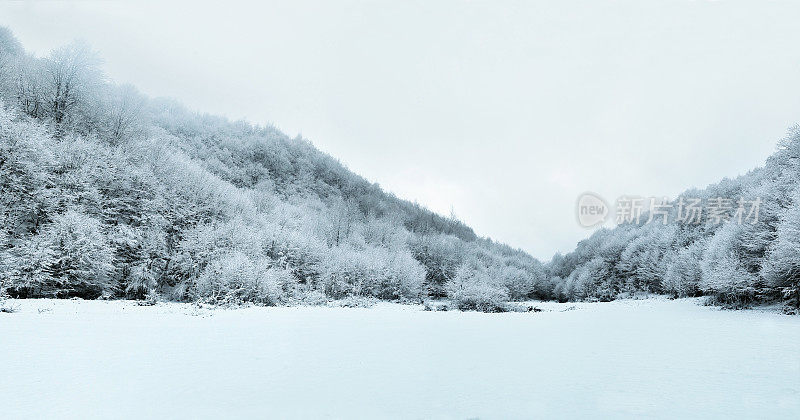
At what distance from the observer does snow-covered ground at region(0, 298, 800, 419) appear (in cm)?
482

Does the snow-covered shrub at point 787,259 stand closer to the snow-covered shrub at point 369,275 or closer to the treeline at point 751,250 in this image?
the treeline at point 751,250

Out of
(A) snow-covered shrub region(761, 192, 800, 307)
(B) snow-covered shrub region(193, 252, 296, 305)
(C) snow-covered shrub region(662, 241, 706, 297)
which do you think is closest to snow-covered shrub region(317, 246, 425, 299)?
(B) snow-covered shrub region(193, 252, 296, 305)

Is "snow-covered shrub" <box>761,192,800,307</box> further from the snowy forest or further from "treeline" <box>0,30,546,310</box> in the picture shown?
"treeline" <box>0,30,546,310</box>

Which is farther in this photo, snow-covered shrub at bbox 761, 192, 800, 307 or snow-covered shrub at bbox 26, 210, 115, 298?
snow-covered shrub at bbox 26, 210, 115, 298

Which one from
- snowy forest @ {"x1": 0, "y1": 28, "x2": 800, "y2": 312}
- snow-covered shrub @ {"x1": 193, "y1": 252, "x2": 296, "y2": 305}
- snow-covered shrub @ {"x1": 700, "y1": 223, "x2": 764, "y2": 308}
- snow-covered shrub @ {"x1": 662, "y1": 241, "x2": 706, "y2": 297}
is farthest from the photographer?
snow-covered shrub @ {"x1": 662, "y1": 241, "x2": 706, "y2": 297}

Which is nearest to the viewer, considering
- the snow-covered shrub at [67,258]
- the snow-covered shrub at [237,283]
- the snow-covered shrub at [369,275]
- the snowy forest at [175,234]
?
the snow-covered shrub at [67,258]

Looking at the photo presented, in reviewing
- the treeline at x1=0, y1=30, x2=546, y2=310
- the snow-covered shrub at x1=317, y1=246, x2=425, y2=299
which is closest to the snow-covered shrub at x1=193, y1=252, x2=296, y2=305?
the treeline at x1=0, y1=30, x2=546, y2=310

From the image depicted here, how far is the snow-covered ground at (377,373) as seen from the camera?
4.82 m

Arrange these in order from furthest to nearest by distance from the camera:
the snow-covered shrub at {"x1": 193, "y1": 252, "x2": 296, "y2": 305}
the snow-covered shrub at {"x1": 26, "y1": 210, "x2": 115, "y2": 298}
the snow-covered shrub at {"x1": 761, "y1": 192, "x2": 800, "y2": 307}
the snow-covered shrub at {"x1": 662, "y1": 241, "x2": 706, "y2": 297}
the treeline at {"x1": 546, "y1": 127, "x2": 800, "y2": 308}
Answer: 1. the snow-covered shrub at {"x1": 662, "y1": 241, "x2": 706, "y2": 297}
2. the snow-covered shrub at {"x1": 193, "y1": 252, "x2": 296, "y2": 305}
3. the treeline at {"x1": 546, "y1": 127, "x2": 800, "y2": 308}
4. the snow-covered shrub at {"x1": 26, "y1": 210, "x2": 115, "y2": 298}
5. the snow-covered shrub at {"x1": 761, "y1": 192, "x2": 800, "y2": 307}

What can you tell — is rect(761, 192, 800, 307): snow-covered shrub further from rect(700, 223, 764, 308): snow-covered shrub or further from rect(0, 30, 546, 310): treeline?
rect(0, 30, 546, 310): treeline

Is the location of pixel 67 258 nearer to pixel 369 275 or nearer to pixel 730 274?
pixel 369 275

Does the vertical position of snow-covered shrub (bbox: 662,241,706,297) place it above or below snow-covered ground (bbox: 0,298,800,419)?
above

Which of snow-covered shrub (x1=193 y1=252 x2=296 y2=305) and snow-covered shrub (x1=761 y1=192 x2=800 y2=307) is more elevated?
snow-covered shrub (x1=761 y1=192 x2=800 y2=307)

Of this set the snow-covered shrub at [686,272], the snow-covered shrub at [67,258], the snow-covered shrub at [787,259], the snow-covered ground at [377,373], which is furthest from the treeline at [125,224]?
the snow-covered shrub at [686,272]
